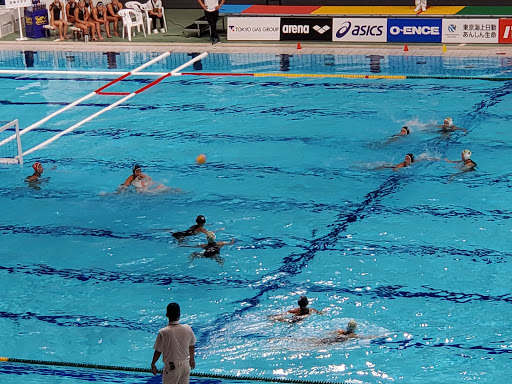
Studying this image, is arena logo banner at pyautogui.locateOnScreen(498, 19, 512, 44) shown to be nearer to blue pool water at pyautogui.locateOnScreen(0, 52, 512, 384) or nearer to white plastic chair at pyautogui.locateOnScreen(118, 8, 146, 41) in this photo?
blue pool water at pyautogui.locateOnScreen(0, 52, 512, 384)

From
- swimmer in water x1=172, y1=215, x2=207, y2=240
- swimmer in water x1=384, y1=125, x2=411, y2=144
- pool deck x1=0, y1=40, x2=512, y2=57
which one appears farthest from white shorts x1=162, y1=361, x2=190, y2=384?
pool deck x1=0, y1=40, x2=512, y2=57

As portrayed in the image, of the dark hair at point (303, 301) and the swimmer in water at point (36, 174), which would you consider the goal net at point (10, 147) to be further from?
the dark hair at point (303, 301)

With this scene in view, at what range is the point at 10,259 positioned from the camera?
40.4 ft

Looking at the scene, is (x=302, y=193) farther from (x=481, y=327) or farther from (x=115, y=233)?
(x=481, y=327)

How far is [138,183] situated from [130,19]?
11.8 meters

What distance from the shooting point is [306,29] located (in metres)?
24.1

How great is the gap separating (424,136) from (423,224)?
410cm

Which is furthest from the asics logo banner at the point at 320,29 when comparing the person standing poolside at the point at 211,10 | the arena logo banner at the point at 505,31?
the arena logo banner at the point at 505,31

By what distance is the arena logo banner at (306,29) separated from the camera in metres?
24.0

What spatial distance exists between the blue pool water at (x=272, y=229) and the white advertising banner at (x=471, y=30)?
193 centimetres

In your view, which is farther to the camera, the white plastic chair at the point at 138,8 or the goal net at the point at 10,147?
the white plastic chair at the point at 138,8

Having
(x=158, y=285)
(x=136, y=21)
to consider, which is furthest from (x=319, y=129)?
(x=136, y=21)

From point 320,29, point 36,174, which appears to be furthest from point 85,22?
point 36,174

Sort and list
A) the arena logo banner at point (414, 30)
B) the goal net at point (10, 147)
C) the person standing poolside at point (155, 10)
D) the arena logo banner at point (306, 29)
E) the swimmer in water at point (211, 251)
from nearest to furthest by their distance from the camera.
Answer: the swimmer in water at point (211, 251), the goal net at point (10, 147), the arena logo banner at point (414, 30), the arena logo banner at point (306, 29), the person standing poolside at point (155, 10)
